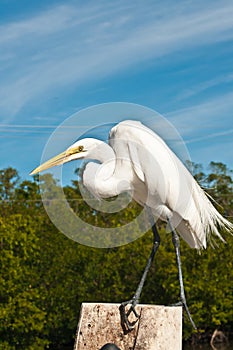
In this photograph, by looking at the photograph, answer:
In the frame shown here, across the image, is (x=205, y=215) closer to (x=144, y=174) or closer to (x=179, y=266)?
(x=179, y=266)

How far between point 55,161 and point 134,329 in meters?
1.76

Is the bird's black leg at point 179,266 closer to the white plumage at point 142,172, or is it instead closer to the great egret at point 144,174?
the great egret at point 144,174

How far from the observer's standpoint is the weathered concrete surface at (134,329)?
20.5 ft

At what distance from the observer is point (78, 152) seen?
700 centimetres

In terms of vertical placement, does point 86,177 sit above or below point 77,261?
below

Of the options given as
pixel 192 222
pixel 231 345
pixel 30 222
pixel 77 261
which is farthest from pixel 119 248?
pixel 192 222

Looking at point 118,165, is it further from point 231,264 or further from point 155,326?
point 231,264

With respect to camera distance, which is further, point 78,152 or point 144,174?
point 78,152

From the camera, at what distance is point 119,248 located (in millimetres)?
24328

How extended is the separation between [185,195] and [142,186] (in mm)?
421

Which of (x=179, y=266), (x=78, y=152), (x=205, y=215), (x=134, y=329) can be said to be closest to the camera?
(x=134, y=329)

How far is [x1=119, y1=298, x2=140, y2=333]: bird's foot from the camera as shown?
6.33 meters

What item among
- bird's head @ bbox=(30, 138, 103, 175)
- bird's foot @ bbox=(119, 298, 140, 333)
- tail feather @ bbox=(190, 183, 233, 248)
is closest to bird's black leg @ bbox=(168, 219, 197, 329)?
tail feather @ bbox=(190, 183, 233, 248)

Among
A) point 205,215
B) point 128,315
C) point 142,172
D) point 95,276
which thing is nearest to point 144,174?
point 142,172
